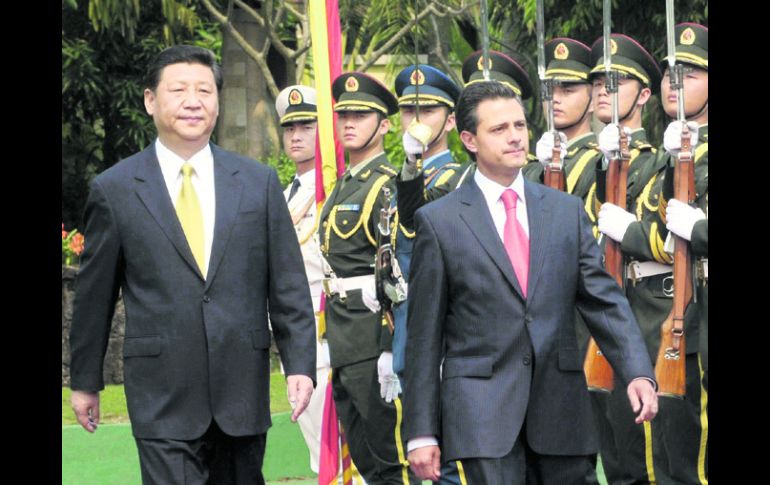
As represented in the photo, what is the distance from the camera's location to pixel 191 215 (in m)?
6.23

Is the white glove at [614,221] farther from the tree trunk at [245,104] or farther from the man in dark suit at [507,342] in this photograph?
the tree trunk at [245,104]

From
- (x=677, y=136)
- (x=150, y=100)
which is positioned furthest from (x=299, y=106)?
(x=150, y=100)

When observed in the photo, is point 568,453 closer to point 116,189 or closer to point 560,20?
point 116,189

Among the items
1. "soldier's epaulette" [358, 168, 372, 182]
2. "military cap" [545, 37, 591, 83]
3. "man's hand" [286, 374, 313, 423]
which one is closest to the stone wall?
"soldier's epaulette" [358, 168, 372, 182]

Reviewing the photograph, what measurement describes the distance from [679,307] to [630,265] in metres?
0.65

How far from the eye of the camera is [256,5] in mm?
19328

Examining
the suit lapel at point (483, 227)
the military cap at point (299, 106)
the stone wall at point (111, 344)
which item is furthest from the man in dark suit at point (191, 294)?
the stone wall at point (111, 344)

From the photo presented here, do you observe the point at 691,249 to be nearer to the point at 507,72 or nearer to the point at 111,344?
the point at 507,72

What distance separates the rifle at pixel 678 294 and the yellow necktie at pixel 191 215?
2172 mm

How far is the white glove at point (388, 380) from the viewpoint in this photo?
26.7ft

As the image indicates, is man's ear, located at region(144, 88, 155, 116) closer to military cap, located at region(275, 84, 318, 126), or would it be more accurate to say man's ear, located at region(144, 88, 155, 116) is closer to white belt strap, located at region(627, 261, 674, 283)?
white belt strap, located at region(627, 261, 674, 283)

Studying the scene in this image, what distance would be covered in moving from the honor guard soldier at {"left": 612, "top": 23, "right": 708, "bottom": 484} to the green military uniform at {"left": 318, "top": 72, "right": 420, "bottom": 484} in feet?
4.24

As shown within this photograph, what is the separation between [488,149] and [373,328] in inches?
103

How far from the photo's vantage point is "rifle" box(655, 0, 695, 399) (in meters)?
7.43
